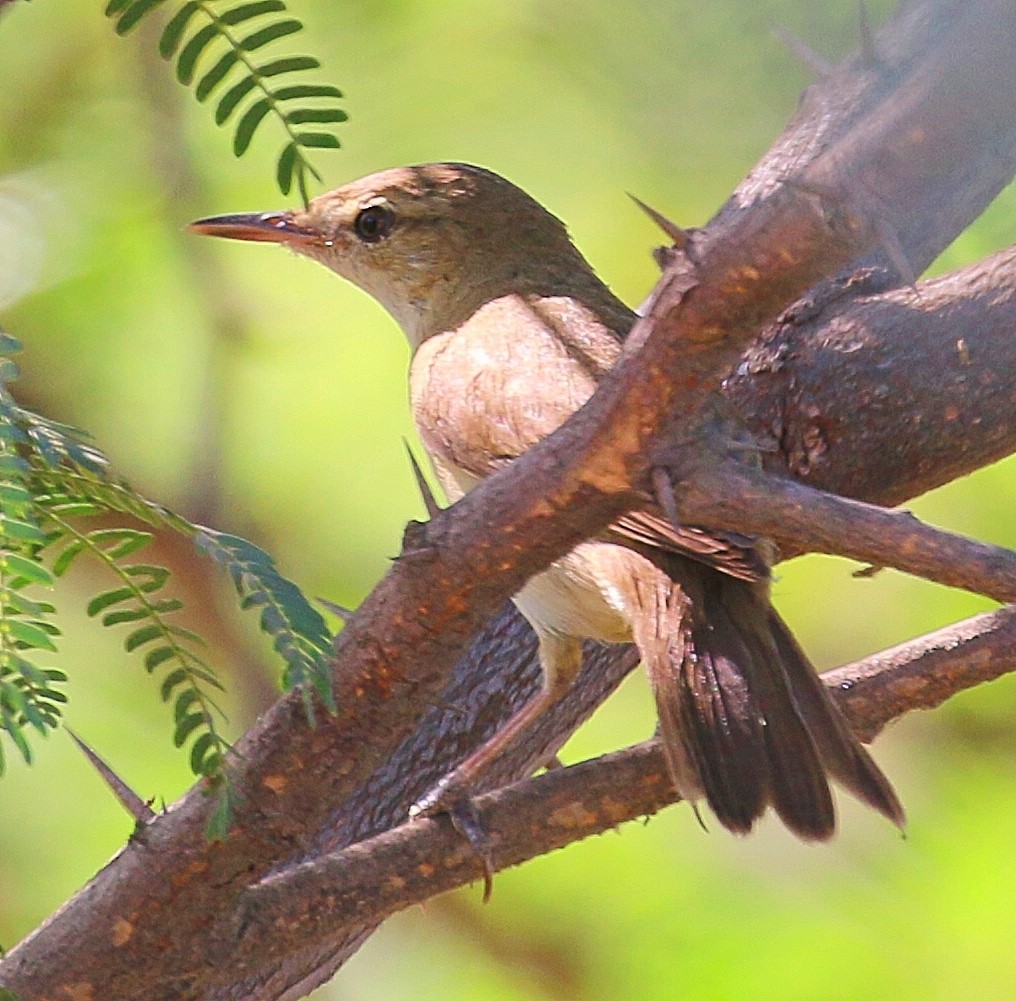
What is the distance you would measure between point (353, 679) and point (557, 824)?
24.0 inches

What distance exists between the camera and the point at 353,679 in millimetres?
1796

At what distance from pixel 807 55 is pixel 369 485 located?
2.65 meters

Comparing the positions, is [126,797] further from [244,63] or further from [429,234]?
[429,234]

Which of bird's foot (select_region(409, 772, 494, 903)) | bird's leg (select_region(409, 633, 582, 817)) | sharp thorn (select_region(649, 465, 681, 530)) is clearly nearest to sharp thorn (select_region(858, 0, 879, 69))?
sharp thorn (select_region(649, 465, 681, 530))

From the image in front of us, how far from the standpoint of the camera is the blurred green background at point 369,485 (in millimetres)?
3607

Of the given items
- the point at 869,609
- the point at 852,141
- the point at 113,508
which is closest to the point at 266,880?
the point at 113,508

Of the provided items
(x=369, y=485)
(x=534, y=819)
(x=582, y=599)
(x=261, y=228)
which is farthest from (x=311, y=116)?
(x=369, y=485)

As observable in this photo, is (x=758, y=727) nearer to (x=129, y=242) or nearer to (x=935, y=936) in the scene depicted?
(x=935, y=936)

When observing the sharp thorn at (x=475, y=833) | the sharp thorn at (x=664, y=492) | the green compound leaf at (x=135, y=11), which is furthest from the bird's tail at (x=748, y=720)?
the green compound leaf at (x=135, y=11)

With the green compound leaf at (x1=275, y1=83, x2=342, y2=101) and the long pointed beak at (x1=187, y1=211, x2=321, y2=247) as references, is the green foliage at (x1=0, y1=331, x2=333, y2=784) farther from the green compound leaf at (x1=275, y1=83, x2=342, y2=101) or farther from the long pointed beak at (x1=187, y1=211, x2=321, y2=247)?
the long pointed beak at (x1=187, y1=211, x2=321, y2=247)

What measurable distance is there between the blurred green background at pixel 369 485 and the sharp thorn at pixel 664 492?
202 cm

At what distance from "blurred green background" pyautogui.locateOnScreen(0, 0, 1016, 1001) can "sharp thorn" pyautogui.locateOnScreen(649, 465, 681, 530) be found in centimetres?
202

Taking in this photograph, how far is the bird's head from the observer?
3.62 meters

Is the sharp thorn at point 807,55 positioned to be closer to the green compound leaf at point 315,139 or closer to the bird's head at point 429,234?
the green compound leaf at point 315,139
